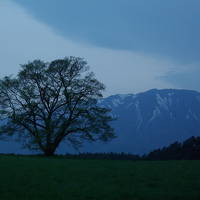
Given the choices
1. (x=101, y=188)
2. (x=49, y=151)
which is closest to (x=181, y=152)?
(x=49, y=151)

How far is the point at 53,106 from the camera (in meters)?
35.6

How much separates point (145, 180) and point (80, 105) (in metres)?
23.2

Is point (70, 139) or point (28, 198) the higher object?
point (70, 139)

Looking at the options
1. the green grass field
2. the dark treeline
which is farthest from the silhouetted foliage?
the green grass field

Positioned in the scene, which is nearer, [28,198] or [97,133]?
[28,198]

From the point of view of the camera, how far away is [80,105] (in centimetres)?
3538

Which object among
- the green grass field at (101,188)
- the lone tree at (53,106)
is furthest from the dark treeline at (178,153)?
the green grass field at (101,188)

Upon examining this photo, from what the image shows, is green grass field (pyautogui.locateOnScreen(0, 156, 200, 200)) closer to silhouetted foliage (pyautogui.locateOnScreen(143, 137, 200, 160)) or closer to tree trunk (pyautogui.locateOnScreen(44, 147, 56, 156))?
silhouetted foliage (pyautogui.locateOnScreen(143, 137, 200, 160))

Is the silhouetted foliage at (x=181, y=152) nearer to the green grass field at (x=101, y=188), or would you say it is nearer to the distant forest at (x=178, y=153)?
the distant forest at (x=178, y=153)

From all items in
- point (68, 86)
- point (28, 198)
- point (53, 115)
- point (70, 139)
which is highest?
point (68, 86)

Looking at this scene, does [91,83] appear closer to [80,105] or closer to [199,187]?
[80,105]

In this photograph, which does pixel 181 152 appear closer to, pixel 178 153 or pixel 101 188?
pixel 178 153

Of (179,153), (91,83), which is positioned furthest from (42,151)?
(179,153)

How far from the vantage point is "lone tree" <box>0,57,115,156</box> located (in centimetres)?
3481
